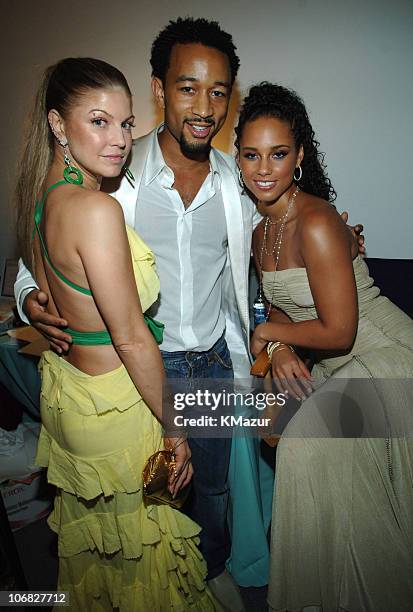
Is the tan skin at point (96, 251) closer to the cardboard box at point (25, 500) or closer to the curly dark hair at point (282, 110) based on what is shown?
the curly dark hair at point (282, 110)

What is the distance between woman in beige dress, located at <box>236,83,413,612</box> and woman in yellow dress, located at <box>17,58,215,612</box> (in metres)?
0.38

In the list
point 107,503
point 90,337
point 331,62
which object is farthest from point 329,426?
point 331,62

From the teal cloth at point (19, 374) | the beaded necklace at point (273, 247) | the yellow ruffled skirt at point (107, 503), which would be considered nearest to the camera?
the yellow ruffled skirt at point (107, 503)

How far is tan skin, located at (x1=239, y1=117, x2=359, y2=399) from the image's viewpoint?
5.18ft

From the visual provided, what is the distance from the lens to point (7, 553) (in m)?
1.54

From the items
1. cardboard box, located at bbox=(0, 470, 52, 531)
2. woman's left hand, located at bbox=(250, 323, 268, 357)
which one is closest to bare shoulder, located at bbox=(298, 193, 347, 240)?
woman's left hand, located at bbox=(250, 323, 268, 357)

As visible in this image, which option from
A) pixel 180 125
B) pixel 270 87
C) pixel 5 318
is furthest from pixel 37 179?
pixel 5 318

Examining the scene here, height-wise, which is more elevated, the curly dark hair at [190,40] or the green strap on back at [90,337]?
the curly dark hair at [190,40]

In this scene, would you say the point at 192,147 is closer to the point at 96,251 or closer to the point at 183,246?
the point at 183,246

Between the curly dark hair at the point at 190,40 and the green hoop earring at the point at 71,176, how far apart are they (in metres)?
0.72

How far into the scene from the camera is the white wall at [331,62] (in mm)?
2375

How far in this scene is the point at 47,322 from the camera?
1305 millimetres

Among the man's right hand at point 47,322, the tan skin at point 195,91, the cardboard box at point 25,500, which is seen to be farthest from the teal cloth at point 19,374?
A: the tan skin at point 195,91

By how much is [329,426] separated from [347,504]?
0.85 ft
